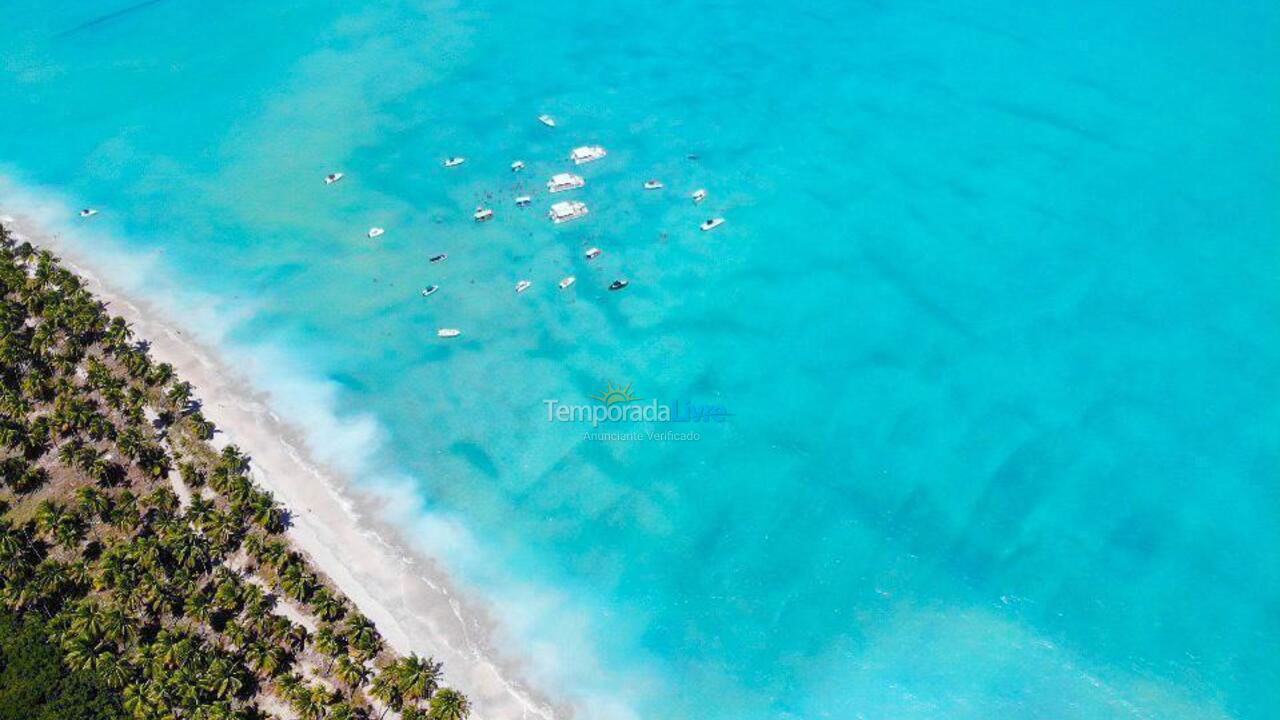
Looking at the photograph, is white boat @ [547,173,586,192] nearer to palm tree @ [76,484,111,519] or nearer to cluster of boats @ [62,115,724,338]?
cluster of boats @ [62,115,724,338]

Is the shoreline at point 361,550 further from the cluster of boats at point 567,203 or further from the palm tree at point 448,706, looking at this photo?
the cluster of boats at point 567,203

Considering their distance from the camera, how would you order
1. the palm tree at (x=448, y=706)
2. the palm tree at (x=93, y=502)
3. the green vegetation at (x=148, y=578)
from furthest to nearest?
the palm tree at (x=93, y=502) < the green vegetation at (x=148, y=578) < the palm tree at (x=448, y=706)

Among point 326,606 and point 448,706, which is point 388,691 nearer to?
point 448,706

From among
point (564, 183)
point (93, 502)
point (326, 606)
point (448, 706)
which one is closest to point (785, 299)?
point (564, 183)

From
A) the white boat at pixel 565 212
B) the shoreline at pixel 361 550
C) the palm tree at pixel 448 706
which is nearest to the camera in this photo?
the palm tree at pixel 448 706

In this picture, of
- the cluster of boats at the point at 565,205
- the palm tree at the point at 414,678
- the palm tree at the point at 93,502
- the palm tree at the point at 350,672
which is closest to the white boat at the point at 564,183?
the cluster of boats at the point at 565,205
